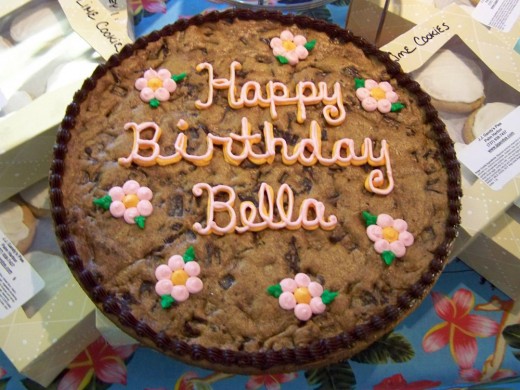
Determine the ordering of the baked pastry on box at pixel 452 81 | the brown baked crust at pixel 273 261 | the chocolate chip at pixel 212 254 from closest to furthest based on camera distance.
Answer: the brown baked crust at pixel 273 261, the chocolate chip at pixel 212 254, the baked pastry on box at pixel 452 81

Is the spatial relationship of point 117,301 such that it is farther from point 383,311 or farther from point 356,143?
point 356,143

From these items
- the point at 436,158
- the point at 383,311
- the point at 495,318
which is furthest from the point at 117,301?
the point at 495,318

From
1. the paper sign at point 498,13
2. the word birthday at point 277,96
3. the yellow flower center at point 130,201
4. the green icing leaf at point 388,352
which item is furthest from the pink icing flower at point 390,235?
the paper sign at point 498,13

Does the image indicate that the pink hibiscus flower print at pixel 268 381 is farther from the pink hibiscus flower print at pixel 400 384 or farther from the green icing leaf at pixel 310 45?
the green icing leaf at pixel 310 45

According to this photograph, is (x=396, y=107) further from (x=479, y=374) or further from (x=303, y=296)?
(x=479, y=374)

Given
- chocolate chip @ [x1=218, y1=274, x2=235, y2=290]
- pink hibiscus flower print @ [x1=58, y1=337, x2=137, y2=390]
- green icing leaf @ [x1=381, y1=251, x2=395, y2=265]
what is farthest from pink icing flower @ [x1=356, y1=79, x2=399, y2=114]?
pink hibiscus flower print @ [x1=58, y1=337, x2=137, y2=390]

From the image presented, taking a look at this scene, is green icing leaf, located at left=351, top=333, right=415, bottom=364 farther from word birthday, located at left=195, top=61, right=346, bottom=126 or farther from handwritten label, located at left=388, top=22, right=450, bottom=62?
handwritten label, located at left=388, top=22, right=450, bottom=62
